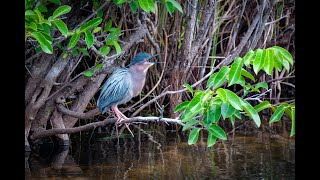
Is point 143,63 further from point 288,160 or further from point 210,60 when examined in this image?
point 210,60

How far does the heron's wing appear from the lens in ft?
16.4

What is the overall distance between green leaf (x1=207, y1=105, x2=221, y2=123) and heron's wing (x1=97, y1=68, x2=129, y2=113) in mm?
1625

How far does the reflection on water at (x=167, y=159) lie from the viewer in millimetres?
4551

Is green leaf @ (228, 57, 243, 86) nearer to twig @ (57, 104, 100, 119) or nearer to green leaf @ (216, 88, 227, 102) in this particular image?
green leaf @ (216, 88, 227, 102)

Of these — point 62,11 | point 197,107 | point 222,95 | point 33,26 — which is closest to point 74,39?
point 62,11

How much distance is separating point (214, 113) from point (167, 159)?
5.57ft

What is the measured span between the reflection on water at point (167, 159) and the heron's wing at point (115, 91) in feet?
1.62

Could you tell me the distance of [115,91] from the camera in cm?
502

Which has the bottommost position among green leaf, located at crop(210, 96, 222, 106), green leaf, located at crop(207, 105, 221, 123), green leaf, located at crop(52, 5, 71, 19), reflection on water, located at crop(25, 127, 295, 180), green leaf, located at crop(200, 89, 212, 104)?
reflection on water, located at crop(25, 127, 295, 180)

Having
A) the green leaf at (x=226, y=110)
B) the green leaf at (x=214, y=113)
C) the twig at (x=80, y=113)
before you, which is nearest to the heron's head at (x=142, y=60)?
the twig at (x=80, y=113)

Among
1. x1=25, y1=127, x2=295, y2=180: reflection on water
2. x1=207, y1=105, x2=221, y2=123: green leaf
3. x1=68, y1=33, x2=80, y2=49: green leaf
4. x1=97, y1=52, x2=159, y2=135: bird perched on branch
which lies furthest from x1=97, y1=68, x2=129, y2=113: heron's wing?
x1=207, y1=105, x2=221, y2=123: green leaf

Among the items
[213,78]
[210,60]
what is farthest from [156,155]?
[210,60]
